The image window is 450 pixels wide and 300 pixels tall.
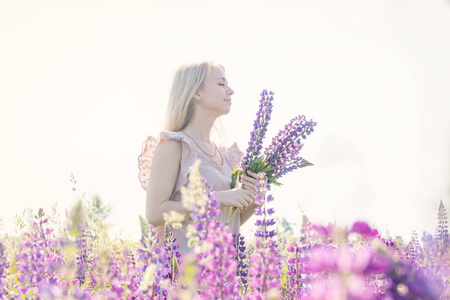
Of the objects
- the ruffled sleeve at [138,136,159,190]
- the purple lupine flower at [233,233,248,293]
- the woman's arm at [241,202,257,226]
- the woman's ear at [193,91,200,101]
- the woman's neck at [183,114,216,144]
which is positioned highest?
the woman's ear at [193,91,200,101]

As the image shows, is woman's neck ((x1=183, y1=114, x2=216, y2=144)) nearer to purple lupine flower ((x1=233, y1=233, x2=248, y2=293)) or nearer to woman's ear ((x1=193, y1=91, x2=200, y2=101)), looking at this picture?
woman's ear ((x1=193, y1=91, x2=200, y2=101))

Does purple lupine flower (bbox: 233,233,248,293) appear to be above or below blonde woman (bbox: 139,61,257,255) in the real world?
below

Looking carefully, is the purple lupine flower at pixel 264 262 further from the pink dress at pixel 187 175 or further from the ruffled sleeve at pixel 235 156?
the ruffled sleeve at pixel 235 156

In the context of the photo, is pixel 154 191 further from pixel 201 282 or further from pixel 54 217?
pixel 201 282

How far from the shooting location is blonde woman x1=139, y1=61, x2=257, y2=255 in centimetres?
402

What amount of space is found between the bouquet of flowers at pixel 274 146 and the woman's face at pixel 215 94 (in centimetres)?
98

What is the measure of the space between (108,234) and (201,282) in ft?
10.4

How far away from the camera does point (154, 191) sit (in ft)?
13.1

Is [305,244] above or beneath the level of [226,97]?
beneath

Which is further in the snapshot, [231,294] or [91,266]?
[91,266]

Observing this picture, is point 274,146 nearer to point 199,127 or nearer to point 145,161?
point 199,127

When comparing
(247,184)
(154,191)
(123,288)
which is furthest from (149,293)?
(154,191)

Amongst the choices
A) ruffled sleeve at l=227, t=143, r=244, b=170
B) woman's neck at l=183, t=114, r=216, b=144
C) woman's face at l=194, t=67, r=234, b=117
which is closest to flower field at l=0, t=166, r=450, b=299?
woman's face at l=194, t=67, r=234, b=117

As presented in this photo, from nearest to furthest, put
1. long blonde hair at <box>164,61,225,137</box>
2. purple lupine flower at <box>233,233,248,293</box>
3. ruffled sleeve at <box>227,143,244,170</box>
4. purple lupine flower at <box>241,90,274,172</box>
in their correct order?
1. purple lupine flower at <box>233,233,248,293</box>
2. purple lupine flower at <box>241,90,274,172</box>
3. long blonde hair at <box>164,61,225,137</box>
4. ruffled sleeve at <box>227,143,244,170</box>
